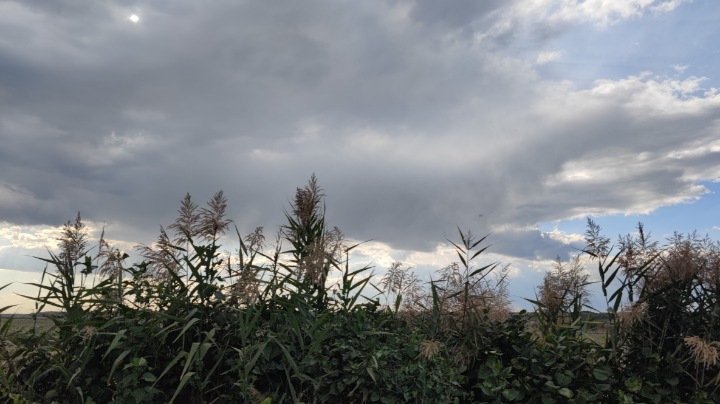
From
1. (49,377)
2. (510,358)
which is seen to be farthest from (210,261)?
(510,358)

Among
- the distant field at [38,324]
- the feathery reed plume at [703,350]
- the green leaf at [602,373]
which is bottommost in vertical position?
the green leaf at [602,373]

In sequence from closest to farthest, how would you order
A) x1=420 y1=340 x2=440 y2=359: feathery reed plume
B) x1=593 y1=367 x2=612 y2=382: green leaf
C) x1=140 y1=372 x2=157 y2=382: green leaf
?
x1=140 y1=372 x2=157 y2=382: green leaf → x1=420 y1=340 x2=440 y2=359: feathery reed plume → x1=593 y1=367 x2=612 y2=382: green leaf

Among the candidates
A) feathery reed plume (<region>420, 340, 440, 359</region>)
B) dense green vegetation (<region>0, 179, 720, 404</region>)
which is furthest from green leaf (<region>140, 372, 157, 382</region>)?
feathery reed plume (<region>420, 340, 440, 359</region>)

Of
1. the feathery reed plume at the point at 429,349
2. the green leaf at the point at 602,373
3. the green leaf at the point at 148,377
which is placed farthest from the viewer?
the green leaf at the point at 602,373

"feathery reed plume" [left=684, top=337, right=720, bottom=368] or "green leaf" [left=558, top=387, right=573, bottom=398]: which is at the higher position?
"feathery reed plume" [left=684, top=337, right=720, bottom=368]

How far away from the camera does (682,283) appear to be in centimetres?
375

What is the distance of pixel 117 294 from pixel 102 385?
70 centimetres

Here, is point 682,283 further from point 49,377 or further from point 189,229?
point 49,377

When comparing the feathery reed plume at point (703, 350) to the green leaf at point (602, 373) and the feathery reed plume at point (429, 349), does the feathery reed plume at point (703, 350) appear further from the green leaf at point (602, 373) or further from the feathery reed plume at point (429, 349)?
the feathery reed plume at point (429, 349)

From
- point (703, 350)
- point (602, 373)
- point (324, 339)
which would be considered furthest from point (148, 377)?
point (703, 350)

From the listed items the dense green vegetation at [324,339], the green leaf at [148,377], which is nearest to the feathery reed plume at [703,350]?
the dense green vegetation at [324,339]

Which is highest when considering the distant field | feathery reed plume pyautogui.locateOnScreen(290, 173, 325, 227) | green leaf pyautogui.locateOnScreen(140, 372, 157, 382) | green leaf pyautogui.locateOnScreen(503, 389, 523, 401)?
feathery reed plume pyautogui.locateOnScreen(290, 173, 325, 227)

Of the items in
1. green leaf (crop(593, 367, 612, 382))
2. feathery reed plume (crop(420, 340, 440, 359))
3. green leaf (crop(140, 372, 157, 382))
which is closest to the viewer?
green leaf (crop(140, 372, 157, 382))

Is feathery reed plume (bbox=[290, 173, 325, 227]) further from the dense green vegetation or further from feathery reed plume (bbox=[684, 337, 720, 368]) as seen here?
feathery reed plume (bbox=[684, 337, 720, 368])
